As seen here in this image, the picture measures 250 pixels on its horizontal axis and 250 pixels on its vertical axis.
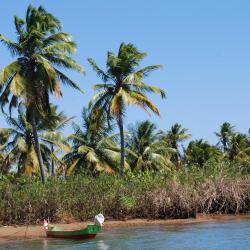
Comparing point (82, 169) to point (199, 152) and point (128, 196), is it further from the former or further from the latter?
point (199, 152)

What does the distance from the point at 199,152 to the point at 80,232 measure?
3033 centimetres

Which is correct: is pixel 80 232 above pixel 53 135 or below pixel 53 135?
below

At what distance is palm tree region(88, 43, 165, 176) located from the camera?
3204 centimetres

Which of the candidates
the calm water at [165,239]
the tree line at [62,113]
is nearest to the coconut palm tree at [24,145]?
the tree line at [62,113]

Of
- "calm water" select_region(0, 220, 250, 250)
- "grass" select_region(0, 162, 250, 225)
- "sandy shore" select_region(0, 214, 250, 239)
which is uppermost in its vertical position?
"grass" select_region(0, 162, 250, 225)

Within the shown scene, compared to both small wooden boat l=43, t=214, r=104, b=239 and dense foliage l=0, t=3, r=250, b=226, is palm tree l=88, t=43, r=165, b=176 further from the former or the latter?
small wooden boat l=43, t=214, r=104, b=239

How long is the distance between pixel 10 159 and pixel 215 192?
16.0 metres

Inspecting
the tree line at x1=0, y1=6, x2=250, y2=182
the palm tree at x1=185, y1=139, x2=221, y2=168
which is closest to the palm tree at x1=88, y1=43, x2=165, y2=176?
the tree line at x1=0, y1=6, x2=250, y2=182

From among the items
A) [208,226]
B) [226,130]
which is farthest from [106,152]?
[226,130]

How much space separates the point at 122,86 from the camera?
108 ft

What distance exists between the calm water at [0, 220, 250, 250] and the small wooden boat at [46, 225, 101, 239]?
32 centimetres

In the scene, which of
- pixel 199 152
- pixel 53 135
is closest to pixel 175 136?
pixel 199 152

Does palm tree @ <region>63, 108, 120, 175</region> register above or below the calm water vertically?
above

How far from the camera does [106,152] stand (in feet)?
126
